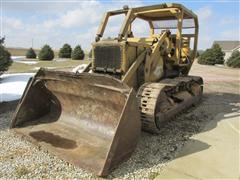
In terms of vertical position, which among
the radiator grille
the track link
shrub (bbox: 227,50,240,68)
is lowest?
shrub (bbox: 227,50,240,68)

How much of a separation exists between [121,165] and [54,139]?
4.46ft

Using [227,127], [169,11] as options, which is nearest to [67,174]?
[227,127]

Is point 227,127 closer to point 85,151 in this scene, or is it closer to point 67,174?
point 85,151

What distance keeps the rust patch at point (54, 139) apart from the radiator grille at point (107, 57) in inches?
64.1

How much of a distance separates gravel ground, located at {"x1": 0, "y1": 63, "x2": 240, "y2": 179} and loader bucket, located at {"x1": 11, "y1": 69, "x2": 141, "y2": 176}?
128 millimetres

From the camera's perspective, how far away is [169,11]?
7066 millimetres

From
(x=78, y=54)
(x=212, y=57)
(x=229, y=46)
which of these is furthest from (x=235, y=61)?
(x=229, y=46)

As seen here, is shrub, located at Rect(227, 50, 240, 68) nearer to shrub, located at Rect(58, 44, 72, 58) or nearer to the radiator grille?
shrub, located at Rect(58, 44, 72, 58)

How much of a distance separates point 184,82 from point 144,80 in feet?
4.65

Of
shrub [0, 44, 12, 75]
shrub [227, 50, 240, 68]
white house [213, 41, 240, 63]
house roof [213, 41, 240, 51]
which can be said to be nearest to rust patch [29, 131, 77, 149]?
shrub [0, 44, 12, 75]

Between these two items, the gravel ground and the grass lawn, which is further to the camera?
the grass lawn

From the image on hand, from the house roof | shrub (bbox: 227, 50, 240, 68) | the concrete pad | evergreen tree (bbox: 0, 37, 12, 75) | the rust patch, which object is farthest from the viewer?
the house roof

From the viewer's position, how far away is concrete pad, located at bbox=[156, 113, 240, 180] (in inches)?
159

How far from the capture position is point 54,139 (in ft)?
16.1
